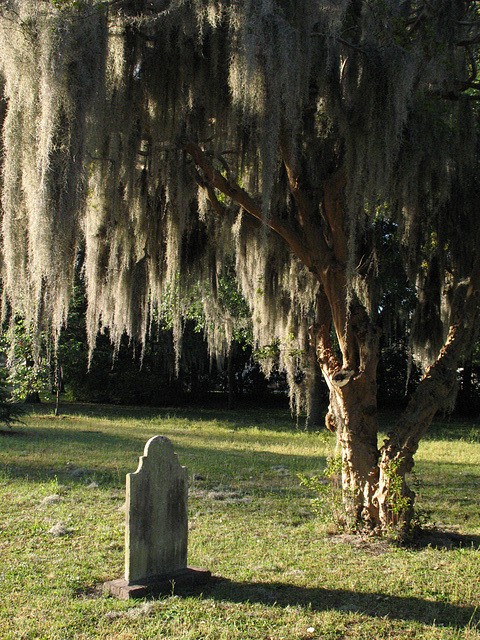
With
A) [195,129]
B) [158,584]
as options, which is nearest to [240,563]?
[158,584]

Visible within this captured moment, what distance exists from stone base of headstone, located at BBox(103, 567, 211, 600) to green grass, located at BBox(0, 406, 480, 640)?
8cm

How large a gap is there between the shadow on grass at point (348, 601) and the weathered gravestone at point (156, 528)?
11.1 inches

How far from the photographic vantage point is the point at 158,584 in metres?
3.67

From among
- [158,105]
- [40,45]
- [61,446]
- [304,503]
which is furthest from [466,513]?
[61,446]

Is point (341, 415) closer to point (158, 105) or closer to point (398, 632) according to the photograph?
point (398, 632)

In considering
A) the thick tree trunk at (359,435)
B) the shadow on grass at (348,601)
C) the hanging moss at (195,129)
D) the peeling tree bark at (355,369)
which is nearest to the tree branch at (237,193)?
the peeling tree bark at (355,369)

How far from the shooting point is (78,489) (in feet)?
21.4

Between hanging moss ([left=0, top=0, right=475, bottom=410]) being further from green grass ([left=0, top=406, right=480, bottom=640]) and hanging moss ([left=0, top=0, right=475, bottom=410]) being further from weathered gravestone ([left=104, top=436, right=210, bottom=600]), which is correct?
green grass ([left=0, top=406, right=480, bottom=640])

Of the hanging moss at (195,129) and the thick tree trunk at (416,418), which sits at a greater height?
the hanging moss at (195,129)

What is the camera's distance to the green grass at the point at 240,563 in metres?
3.20

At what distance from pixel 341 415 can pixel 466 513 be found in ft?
6.35

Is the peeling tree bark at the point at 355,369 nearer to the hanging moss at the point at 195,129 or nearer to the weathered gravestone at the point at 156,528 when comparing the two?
the hanging moss at the point at 195,129

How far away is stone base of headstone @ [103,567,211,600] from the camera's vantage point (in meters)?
3.56

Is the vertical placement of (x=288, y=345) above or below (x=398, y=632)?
above
